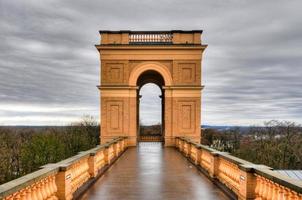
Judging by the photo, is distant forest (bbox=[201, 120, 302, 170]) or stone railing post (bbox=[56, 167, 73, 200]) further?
distant forest (bbox=[201, 120, 302, 170])

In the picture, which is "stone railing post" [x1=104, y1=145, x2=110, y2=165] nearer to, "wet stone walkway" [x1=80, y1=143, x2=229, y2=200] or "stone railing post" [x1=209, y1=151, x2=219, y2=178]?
"wet stone walkway" [x1=80, y1=143, x2=229, y2=200]

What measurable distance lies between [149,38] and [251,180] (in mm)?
21837

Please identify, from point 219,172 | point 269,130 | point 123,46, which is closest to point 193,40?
point 123,46

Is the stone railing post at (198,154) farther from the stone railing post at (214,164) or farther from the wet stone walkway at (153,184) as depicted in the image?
the stone railing post at (214,164)

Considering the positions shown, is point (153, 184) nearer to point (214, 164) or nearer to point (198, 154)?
point (214, 164)

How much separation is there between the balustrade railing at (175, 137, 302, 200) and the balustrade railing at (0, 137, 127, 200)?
3.88m

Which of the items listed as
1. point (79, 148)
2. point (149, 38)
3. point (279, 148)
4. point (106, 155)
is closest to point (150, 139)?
point (149, 38)

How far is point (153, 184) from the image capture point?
10391 mm

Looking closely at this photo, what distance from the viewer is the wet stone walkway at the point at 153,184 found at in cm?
881

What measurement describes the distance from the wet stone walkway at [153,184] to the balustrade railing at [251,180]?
0.43 m

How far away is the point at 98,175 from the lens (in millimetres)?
11844

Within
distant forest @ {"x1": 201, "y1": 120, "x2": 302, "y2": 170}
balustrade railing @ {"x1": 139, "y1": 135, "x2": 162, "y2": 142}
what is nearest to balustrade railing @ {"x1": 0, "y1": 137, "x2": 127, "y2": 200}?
balustrade railing @ {"x1": 139, "y1": 135, "x2": 162, "y2": 142}

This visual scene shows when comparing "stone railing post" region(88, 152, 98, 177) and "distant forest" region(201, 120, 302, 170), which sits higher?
"stone railing post" region(88, 152, 98, 177)

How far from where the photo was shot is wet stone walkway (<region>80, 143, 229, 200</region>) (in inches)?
347
